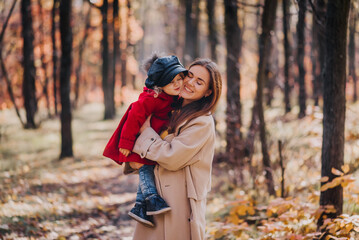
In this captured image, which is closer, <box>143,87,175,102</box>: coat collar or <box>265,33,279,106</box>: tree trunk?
<box>143,87,175,102</box>: coat collar

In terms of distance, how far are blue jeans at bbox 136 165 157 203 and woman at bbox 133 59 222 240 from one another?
55 millimetres

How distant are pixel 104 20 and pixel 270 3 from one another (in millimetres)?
14496

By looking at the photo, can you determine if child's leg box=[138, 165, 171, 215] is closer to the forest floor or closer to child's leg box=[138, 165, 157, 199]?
child's leg box=[138, 165, 157, 199]

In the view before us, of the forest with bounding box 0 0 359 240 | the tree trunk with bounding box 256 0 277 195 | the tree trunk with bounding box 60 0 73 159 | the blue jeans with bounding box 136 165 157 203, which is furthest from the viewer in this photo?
the tree trunk with bounding box 60 0 73 159

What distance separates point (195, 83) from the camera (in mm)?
2967

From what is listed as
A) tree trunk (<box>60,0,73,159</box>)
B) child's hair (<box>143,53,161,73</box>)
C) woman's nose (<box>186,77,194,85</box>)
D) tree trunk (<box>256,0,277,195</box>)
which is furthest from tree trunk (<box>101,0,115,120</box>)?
woman's nose (<box>186,77,194,85</box>)

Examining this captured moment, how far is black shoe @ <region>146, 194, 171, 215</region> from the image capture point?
277 cm

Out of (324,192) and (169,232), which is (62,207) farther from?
(324,192)

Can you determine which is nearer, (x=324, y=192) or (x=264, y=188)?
(x=324, y=192)

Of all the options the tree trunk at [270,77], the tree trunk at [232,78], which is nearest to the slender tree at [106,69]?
the tree trunk at [270,77]

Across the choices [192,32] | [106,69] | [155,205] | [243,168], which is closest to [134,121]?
[155,205]

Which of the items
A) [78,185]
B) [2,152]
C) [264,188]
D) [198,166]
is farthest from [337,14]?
[2,152]

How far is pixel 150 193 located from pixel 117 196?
16.5 feet

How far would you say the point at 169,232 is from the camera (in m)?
2.89
